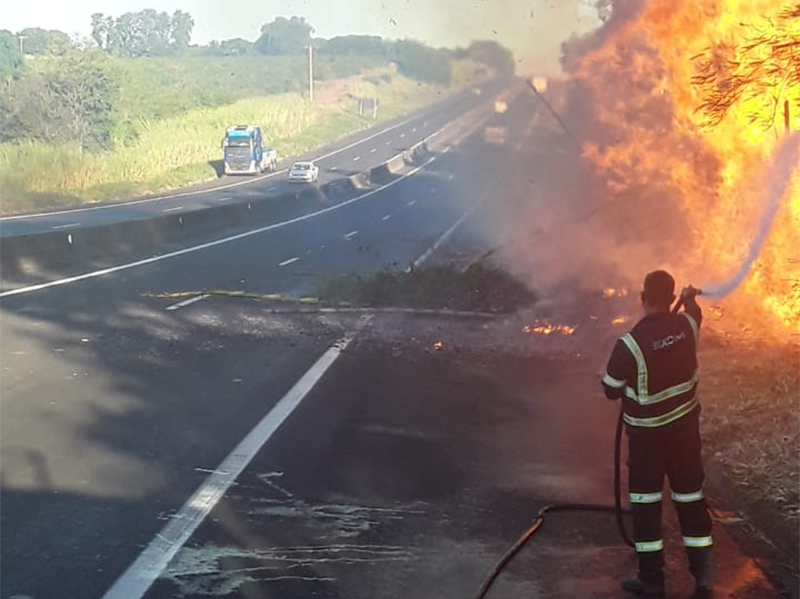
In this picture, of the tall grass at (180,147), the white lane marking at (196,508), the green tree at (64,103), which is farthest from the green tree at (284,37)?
the white lane marking at (196,508)

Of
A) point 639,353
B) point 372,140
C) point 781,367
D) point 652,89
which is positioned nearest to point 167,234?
point 652,89

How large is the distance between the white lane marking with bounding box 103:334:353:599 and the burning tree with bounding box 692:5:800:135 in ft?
19.0

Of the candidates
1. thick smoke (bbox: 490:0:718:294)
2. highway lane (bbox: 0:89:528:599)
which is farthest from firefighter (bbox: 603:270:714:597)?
thick smoke (bbox: 490:0:718:294)

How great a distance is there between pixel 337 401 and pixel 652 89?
30.8ft

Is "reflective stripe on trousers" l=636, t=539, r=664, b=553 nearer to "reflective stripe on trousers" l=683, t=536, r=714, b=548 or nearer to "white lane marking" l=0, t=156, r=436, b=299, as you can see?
"reflective stripe on trousers" l=683, t=536, r=714, b=548

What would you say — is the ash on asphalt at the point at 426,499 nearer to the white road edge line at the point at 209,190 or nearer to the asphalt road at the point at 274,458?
the asphalt road at the point at 274,458

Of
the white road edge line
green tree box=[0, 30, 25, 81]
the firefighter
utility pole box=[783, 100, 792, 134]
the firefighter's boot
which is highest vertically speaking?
green tree box=[0, 30, 25, 81]

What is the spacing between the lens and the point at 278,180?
64000mm

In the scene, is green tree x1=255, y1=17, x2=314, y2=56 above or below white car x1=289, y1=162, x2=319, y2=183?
above

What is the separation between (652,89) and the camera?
17.2 meters

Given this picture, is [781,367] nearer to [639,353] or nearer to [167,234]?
[639,353]

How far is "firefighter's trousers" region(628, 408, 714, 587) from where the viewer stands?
18.4 ft

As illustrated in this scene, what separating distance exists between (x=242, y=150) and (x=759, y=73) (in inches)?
2178

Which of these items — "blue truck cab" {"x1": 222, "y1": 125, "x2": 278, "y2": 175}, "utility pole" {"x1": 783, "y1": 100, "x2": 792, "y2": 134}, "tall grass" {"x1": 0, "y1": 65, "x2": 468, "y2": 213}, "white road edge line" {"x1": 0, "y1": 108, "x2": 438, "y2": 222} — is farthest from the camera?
"blue truck cab" {"x1": 222, "y1": 125, "x2": 278, "y2": 175}
